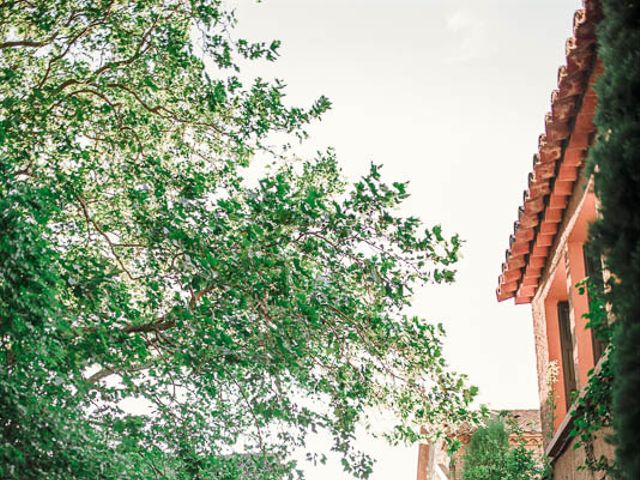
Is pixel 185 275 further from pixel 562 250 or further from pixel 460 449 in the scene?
pixel 460 449

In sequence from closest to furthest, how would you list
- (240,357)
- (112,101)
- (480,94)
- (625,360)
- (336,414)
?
1. (625,360)
2. (240,357)
3. (336,414)
4. (112,101)
5. (480,94)

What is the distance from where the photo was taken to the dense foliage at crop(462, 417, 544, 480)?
1070 cm

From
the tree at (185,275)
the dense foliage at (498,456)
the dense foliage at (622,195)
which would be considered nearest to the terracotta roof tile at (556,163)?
the tree at (185,275)

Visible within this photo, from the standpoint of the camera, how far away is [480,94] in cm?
1506

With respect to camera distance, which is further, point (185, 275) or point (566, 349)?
point (566, 349)

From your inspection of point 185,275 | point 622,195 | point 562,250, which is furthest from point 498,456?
point 622,195

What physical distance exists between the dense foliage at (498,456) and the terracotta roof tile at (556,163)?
1994 mm

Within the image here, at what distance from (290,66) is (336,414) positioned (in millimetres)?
5270

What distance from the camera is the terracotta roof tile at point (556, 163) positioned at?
7.61 metres

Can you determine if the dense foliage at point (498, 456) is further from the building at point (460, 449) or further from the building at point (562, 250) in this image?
the building at point (562, 250)

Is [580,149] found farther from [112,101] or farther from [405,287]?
[112,101]

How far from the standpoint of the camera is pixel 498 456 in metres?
11.0

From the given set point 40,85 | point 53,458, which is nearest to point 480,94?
point 40,85

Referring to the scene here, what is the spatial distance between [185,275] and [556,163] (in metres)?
4.30
